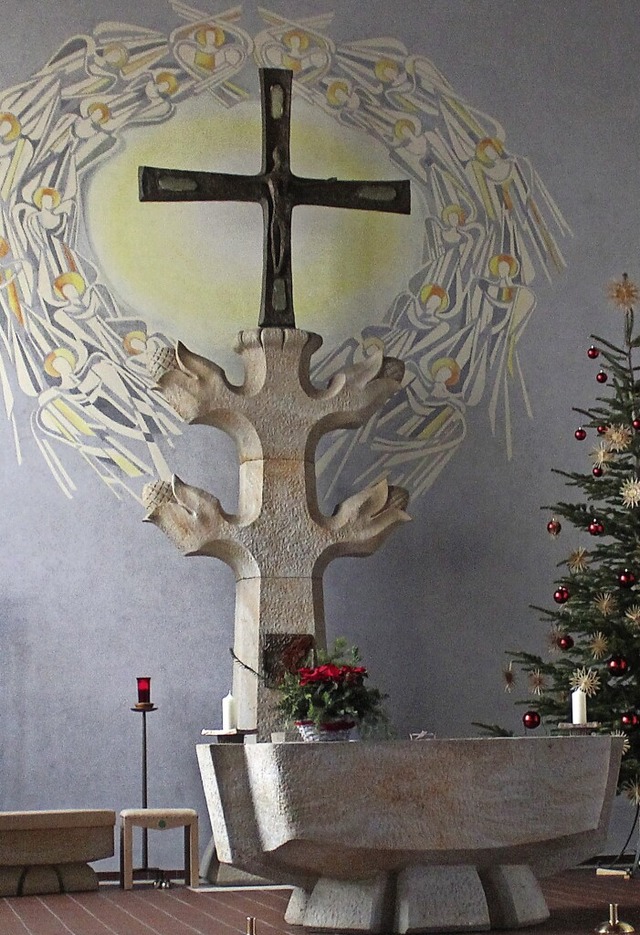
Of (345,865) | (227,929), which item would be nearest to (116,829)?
(227,929)

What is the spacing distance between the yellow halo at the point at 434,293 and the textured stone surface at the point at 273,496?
940 mm

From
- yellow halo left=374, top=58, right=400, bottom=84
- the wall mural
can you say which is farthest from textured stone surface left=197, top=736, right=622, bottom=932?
yellow halo left=374, top=58, right=400, bottom=84

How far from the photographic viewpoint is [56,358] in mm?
7410

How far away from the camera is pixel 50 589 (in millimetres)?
7195

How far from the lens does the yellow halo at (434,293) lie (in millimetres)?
7836

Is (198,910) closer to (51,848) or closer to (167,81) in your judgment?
(51,848)

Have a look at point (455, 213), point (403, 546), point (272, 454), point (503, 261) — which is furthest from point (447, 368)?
point (272, 454)

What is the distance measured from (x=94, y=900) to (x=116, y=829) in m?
1.27

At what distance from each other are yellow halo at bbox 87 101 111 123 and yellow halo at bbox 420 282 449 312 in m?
1.88

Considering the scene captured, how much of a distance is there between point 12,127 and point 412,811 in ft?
15.3

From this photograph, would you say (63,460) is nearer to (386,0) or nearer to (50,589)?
(50,589)

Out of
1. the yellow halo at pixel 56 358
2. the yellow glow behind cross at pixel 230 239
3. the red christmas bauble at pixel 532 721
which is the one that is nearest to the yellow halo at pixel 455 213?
the yellow glow behind cross at pixel 230 239

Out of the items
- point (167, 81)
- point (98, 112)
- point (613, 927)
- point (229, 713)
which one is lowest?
point (613, 927)

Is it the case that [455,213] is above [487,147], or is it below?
below
